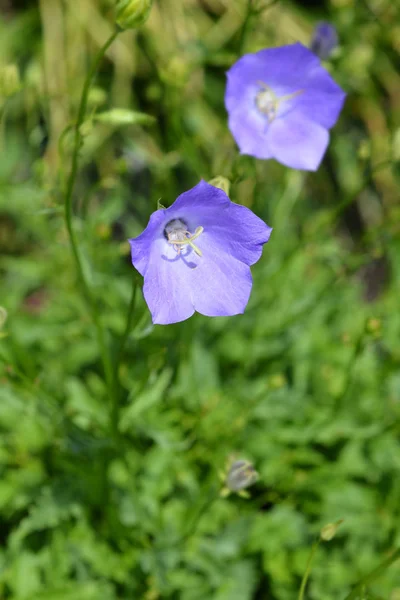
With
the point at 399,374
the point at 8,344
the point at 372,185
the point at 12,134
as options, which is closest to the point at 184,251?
the point at 8,344

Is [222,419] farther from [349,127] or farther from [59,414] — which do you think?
[349,127]

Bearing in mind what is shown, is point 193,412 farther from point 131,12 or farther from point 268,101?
Result: point 131,12

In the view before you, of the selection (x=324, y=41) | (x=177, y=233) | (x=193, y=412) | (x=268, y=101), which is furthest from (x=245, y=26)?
(x=193, y=412)

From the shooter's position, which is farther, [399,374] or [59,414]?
[399,374]

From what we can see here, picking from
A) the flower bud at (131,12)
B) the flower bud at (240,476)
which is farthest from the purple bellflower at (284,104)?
the flower bud at (240,476)

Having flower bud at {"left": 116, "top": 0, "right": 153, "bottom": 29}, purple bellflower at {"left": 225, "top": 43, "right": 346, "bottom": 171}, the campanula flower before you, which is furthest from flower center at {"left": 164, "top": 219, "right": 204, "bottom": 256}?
the campanula flower

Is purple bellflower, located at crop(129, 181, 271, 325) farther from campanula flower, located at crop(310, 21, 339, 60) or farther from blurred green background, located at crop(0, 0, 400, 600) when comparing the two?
campanula flower, located at crop(310, 21, 339, 60)

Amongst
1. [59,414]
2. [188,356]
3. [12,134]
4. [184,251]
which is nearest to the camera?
A: [184,251]
